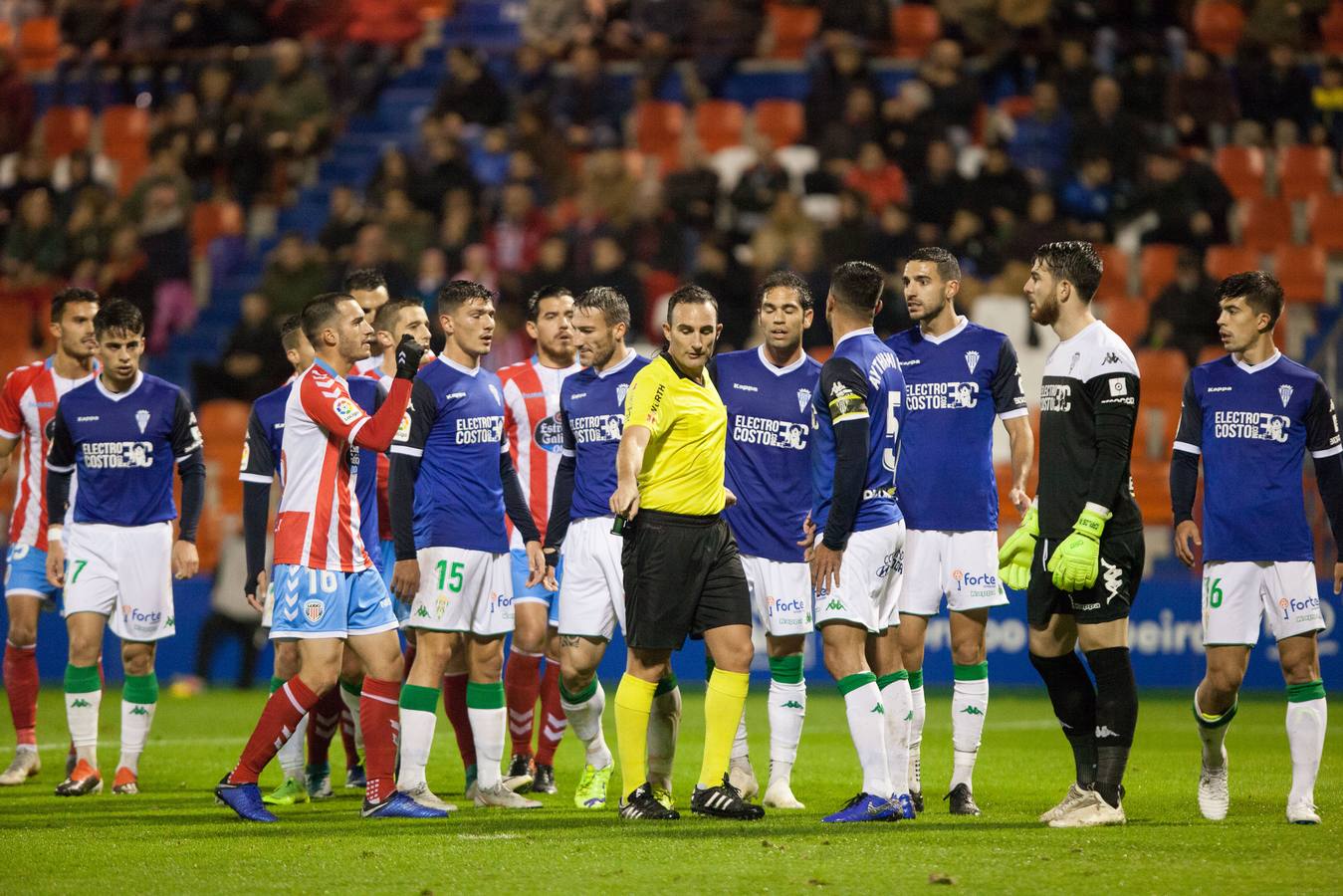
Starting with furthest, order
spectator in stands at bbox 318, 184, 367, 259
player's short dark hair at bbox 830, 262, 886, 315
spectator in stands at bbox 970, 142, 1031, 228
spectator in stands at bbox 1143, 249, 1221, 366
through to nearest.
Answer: spectator in stands at bbox 318, 184, 367, 259 → spectator in stands at bbox 970, 142, 1031, 228 → spectator in stands at bbox 1143, 249, 1221, 366 → player's short dark hair at bbox 830, 262, 886, 315

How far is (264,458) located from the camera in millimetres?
8906

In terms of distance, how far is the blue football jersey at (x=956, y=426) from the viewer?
27.9 feet

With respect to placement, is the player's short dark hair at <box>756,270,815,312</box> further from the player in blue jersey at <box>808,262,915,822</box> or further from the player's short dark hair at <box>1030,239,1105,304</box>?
the player's short dark hair at <box>1030,239,1105,304</box>

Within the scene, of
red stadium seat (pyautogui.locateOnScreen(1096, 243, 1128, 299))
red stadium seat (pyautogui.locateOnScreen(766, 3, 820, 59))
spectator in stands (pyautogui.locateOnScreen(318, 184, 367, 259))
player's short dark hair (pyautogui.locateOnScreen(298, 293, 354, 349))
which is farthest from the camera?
Result: red stadium seat (pyautogui.locateOnScreen(766, 3, 820, 59))

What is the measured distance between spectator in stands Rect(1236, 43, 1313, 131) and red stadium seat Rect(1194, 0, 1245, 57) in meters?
1.10

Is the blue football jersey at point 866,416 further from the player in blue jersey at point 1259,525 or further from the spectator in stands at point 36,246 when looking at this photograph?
the spectator in stands at point 36,246

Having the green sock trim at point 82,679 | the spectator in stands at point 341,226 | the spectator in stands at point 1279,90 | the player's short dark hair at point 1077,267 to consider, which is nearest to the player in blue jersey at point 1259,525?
the player's short dark hair at point 1077,267

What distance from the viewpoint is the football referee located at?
7.65 meters

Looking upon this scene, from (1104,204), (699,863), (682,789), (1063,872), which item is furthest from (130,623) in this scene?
(1104,204)

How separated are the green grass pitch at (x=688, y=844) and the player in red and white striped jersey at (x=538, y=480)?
13.5 inches

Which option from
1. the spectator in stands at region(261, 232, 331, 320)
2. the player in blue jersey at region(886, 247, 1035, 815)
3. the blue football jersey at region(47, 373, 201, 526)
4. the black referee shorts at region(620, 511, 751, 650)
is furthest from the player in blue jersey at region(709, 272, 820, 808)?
the spectator in stands at region(261, 232, 331, 320)

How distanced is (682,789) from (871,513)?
7.93 feet

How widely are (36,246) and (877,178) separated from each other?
10.6m

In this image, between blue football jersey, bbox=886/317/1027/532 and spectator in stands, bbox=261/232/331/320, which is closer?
blue football jersey, bbox=886/317/1027/532
